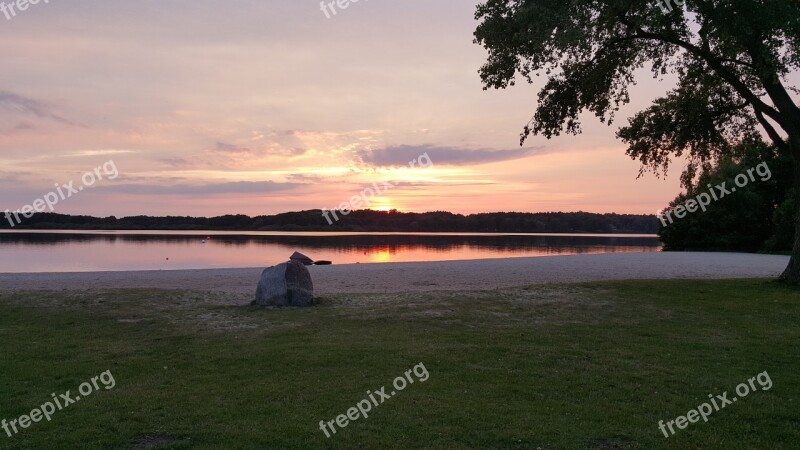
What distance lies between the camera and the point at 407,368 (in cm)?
967

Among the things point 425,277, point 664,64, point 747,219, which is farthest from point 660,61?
point 747,219

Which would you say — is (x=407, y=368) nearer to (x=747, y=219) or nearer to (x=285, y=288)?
(x=285, y=288)

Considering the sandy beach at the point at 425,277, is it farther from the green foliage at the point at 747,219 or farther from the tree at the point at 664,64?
the green foliage at the point at 747,219

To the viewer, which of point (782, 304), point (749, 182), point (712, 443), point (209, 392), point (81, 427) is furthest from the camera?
point (749, 182)

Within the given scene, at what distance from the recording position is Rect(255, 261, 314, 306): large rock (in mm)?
17031

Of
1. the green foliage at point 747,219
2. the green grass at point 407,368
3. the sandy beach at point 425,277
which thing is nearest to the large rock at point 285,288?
the green grass at point 407,368

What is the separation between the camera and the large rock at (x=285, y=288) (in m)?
17.0

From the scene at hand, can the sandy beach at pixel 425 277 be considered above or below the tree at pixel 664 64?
below

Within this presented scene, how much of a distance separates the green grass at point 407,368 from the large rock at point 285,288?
3.73 feet

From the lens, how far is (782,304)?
16938 mm

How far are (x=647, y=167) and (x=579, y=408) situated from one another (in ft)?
67.4

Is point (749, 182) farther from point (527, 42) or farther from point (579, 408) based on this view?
point (579, 408)

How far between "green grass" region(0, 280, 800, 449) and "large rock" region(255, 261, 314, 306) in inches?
44.8

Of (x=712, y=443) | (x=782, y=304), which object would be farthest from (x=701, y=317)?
(x=712, y=443)
